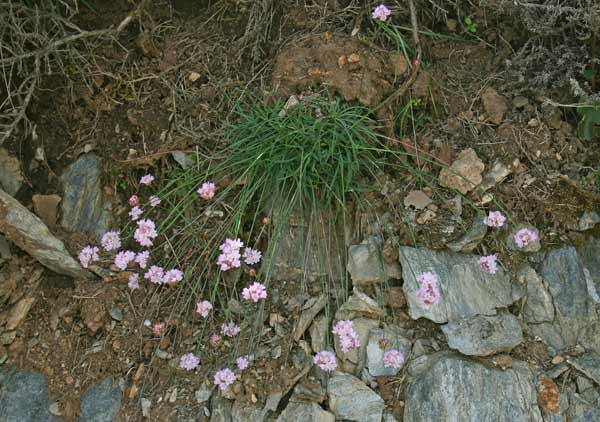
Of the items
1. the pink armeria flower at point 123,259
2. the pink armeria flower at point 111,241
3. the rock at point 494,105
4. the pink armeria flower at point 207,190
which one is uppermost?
the rock at point 494,105

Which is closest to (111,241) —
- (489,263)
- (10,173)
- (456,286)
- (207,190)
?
(207,190)

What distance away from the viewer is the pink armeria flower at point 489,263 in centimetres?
289

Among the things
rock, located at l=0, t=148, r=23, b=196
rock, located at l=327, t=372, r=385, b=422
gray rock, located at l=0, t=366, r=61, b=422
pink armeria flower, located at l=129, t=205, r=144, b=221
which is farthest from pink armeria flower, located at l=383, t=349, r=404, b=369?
rock, located at l=0, t=148, r=23, b=196

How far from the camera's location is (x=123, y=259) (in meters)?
3.12

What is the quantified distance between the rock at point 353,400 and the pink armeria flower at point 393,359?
14 cm

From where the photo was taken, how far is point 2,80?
3.47 meters

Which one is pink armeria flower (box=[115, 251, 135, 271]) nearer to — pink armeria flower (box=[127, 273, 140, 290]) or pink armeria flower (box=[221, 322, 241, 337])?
pink armeria flower (box=[127, 273, 140, 290])

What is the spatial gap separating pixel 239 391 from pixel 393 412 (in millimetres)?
651

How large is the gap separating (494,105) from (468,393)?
4.58ft

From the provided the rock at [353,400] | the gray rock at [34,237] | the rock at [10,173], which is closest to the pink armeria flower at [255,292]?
the rock at [353,400]

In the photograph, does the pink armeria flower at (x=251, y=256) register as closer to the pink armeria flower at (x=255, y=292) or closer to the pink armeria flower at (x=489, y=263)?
the pink armeria flower at (x=255, y=292)

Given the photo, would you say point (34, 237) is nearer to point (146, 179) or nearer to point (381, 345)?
point (146, 179)

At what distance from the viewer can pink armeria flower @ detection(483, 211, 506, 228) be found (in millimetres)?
2965

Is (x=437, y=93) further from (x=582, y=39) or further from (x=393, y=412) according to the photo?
(x=393, y=412)
